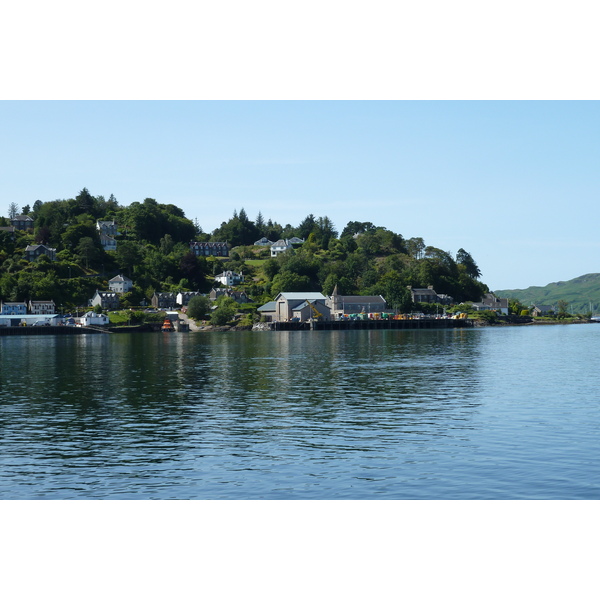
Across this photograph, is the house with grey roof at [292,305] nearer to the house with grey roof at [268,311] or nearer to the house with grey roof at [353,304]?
the house with grey roof at [268,311]

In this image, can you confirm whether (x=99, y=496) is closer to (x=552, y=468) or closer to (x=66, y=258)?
(x=552, y=468)

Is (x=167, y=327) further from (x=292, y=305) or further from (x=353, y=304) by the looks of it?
(x=353, y=304)

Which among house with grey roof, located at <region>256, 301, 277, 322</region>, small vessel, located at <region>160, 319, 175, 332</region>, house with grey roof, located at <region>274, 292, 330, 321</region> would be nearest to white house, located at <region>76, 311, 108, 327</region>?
small vessel, located at <region>160, 319, 175, 332</region>

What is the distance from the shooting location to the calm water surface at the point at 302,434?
66.3 ft

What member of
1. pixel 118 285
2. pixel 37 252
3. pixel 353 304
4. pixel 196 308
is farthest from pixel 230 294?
pixel 37 252

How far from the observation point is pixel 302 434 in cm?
2778

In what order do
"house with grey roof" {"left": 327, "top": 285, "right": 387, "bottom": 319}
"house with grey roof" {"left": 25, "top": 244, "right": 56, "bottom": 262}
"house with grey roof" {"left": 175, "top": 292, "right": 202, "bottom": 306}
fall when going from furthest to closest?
"house with grey roof" {"left": 327, "top": 285, "right": 387, "bottom": 319}, "house with grey roof" {"left": 25, "top": 244, "right": 56, "bottom": 262}, "house with grey roof" {"left": 175, "top": 292, "right": 202, "bottom": 306}

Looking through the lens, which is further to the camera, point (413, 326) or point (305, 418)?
point (413, 326)

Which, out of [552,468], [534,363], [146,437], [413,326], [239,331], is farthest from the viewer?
[413,326]

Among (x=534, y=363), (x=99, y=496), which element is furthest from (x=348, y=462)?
(x=534, y=363)

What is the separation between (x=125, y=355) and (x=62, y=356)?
658 centimetres

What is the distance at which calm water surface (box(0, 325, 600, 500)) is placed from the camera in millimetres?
Result: 20203

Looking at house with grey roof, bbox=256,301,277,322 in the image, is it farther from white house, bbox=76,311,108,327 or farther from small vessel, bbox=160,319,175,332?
white house, bbox=76,311,108,327

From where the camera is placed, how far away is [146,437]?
2730cm
